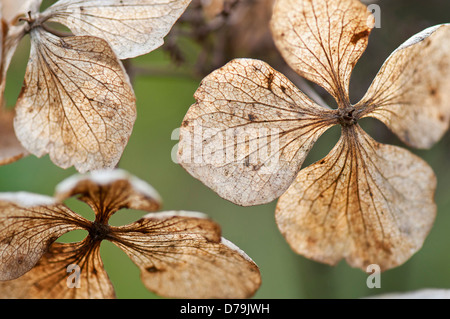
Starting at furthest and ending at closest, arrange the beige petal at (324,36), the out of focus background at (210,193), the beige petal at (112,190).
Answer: the out of focus background at (210,193) < the beige petal at (324,36) < the beige petal at (112,190)

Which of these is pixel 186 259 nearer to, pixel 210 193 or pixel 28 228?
pixel 28 228

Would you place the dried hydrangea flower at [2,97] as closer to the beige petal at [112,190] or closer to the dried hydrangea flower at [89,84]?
the dried hydrangea flower at [89,84]

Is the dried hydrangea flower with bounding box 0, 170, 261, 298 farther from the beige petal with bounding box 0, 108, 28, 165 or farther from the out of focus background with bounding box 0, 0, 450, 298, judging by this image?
the out of focus background with bounding box 0, 0, 450, 298

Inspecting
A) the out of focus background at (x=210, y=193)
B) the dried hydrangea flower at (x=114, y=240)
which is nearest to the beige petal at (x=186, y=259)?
the dried hydrangea flower at (x=114, y=240)

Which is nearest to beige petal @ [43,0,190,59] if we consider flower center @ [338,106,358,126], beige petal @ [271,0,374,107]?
beige petal @ [271,0,374,107]

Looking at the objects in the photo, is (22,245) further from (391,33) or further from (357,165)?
(391,33)

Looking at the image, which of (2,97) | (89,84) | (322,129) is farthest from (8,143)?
(322,129)

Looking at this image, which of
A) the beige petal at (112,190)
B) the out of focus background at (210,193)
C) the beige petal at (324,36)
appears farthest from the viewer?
the out of focus background at (210,193)

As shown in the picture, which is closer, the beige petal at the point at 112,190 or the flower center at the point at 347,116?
the beige petal at the point at 112,190
